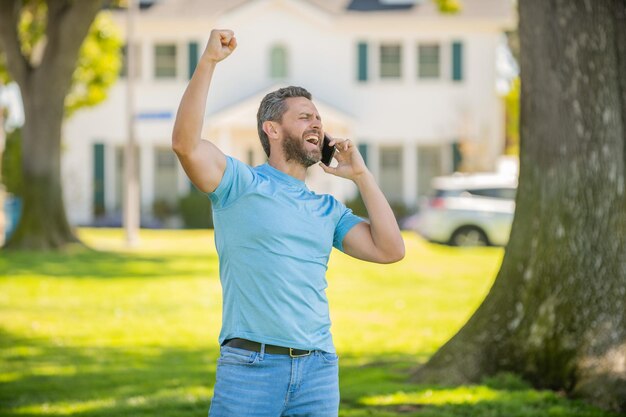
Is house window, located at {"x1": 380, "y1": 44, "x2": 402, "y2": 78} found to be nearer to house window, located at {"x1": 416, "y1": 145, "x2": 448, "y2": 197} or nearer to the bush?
house window, located at {"x1": 416, "y1": 145, "x2": 448, "y2": 197}

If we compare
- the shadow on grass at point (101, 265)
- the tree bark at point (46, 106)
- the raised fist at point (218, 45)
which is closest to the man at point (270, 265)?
the raised fist at point (218, 45)

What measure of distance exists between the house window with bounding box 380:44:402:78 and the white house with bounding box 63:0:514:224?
41mm

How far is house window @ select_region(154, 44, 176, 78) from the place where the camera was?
3719cm

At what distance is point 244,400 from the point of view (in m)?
4.11

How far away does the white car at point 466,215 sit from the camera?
25297mm

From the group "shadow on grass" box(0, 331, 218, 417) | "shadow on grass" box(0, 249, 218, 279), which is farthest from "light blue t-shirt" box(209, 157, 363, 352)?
"shadow on grass" box(0, 249, 218, 279)

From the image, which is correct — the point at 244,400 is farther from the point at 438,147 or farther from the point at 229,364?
the point at 438,147

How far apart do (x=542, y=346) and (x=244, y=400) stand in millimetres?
4156

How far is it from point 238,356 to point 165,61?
33778mm

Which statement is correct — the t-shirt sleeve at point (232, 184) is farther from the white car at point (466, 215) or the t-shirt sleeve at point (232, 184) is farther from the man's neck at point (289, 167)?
the white car at point (466, 215)

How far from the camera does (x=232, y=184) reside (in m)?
4.14

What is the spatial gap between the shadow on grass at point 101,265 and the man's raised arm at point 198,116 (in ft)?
46.5

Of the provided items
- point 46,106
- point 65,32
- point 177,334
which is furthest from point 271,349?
point 46,106

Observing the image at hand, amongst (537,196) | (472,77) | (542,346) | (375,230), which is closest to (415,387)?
(542,346)
